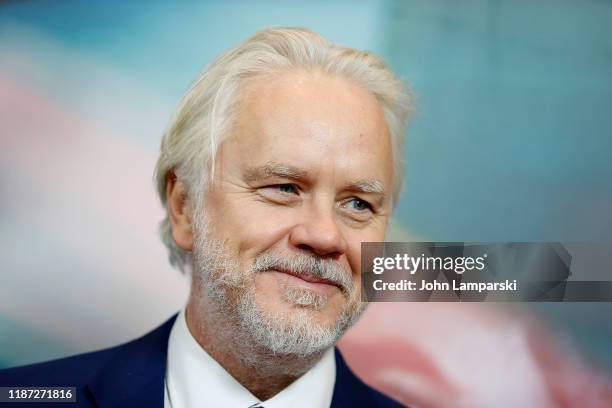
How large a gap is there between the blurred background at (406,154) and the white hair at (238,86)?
24cm

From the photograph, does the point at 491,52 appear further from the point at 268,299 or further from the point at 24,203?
the point at 24,203

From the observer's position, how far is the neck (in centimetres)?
155

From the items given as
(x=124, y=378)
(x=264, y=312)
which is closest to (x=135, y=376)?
(x=124, y=378)

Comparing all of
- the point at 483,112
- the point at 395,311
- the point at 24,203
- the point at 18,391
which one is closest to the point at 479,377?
the point at 395,311

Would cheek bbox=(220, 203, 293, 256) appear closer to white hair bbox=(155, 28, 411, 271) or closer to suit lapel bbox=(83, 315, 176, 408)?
white hair bbox=(155, 28, 411, 271)

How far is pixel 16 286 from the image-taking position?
1.93 m

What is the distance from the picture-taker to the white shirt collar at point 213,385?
61.5 inches

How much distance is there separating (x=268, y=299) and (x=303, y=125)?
0.36m

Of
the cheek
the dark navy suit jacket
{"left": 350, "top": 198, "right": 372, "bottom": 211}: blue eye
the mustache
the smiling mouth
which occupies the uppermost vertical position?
{"left": 350, "top": 198, "right": 372, "bottom": 211}: blue eye

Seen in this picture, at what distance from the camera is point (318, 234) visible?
145cm

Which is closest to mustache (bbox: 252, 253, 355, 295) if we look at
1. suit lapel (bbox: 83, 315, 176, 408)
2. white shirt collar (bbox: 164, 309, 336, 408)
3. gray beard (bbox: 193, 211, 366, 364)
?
gray beard (bbox: 193, 211, 366, 364)

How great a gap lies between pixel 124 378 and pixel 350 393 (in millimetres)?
510

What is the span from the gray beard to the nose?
0.02 metres

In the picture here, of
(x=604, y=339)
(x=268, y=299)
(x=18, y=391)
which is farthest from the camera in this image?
(x=604, y=339)
